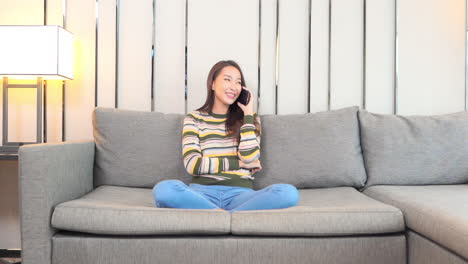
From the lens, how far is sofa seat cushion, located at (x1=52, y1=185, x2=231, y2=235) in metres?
1.40

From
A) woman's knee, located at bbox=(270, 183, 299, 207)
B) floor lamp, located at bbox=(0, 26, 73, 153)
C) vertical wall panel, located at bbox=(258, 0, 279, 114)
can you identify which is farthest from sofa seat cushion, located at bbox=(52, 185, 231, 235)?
vertical wall panel, located at bbox=(258, 0, 279, 114)

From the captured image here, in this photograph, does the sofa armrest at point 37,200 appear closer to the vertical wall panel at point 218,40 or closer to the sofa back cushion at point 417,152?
Result: the vertical wall panel at point 218,40

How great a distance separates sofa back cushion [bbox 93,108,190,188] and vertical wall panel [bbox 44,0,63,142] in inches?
19.3

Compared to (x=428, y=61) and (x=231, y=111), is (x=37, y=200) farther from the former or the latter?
(x=428, y=61)

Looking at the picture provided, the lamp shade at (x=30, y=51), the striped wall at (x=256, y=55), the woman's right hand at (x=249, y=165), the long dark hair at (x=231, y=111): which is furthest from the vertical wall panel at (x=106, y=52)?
the woman's right hand at (x=249, y=165)

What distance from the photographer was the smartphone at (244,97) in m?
1.98

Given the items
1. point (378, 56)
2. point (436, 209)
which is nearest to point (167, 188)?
point (436, 209)

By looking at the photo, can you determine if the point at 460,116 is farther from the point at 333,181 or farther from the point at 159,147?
the point at 159,147

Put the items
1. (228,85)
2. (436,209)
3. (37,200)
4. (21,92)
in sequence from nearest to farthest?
(436,209) < (37,200) < (228,85) < (21,92)

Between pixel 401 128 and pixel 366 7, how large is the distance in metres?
0.81

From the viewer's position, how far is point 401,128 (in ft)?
6.62

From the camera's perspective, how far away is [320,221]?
4.66ft

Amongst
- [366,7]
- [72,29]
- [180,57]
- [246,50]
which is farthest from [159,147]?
[366,7]

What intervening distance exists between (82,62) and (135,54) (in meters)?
0.32
